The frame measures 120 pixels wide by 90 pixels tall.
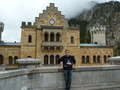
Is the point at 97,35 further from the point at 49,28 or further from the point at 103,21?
the point at 103,21

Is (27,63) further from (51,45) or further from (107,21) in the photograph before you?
(107,21)

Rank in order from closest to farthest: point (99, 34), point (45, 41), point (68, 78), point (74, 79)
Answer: point (68, 78), point (74, 79), point (45, 41), point (99, 34)

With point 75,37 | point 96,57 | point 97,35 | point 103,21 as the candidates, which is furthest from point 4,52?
point 103,21

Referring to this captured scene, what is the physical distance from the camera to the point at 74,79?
26.4 ft

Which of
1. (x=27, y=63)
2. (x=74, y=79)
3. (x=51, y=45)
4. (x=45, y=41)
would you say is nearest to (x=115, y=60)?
(x=74, y=79)

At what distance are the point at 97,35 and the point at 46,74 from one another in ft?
139

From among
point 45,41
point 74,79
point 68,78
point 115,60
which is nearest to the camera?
point 68,78

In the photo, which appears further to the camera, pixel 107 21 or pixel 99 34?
pixel 107 21

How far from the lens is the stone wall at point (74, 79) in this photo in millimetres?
7391

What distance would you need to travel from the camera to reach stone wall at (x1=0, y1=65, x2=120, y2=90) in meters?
7.39

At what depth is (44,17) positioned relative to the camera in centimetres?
3562

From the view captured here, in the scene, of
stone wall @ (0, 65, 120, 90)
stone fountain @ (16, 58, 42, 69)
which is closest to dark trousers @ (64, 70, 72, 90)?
stone wall @ (0, 65, 120, 90)

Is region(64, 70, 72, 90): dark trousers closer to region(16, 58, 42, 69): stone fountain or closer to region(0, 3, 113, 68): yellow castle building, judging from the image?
region(16, 58, 42, 69): stone fountain

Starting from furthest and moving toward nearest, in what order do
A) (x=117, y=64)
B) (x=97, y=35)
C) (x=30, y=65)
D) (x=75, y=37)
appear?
1. (x=97, y=35)
2. (x=75, y=37)
3. (x=117, y=64)
4. (x=30, y=65)
